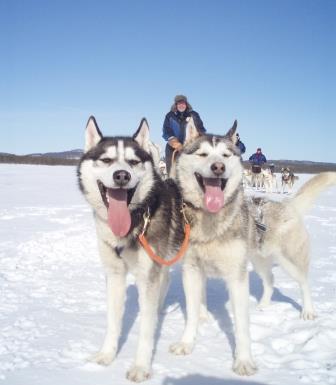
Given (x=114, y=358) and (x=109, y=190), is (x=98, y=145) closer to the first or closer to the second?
(x=109, y=190)

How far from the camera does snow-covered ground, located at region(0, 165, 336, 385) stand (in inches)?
104

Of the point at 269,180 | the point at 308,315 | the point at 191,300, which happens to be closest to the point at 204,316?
the point at 191,300

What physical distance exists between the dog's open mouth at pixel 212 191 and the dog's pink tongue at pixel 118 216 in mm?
667

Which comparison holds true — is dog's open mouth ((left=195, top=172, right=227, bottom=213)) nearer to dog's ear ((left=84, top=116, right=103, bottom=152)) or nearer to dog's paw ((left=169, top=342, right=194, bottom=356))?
dog's ear ((left=84, top=116, right=103, bottom=152))

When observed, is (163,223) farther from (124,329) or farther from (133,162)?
(124,329)

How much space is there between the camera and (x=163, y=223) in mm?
2953

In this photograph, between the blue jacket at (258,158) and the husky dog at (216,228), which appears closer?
the husky dog at (216,228)

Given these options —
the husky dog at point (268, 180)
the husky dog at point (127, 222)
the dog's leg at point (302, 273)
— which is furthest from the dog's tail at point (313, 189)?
the husky dog at point (268, 180)

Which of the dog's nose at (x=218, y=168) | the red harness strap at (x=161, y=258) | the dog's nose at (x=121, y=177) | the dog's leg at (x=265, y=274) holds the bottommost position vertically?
the dog's leg at (x=265, y=274)

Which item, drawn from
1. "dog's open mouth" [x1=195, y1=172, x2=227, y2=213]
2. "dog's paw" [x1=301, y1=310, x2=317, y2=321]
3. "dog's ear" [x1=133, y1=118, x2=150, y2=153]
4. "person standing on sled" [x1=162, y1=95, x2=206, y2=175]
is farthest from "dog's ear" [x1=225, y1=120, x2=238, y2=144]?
"person standing on sled" [x1=162, y1=95, x2=206, y2=175]

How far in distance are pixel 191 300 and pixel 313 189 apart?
6.06 ft

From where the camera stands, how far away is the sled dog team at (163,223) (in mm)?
2744

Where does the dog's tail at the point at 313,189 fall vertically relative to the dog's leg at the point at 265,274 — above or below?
above

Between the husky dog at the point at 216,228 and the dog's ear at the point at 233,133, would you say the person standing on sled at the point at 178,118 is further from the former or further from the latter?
the husky dog at the point at 216,228
